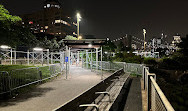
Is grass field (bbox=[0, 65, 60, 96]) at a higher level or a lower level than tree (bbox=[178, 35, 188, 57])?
lower

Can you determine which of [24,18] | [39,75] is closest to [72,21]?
[24,18]

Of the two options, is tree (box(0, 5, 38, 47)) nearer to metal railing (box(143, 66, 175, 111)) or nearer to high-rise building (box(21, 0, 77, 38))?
metal railing (box(143, 66, 175, 111))

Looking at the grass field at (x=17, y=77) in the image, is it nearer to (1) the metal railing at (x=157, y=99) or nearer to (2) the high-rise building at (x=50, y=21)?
(1) the metal railing at (x=157, y=99)

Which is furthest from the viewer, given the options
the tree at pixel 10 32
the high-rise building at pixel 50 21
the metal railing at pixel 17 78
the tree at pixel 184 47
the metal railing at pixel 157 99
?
the high-rise building at pixel 50 21

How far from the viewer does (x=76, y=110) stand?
353 centimetres

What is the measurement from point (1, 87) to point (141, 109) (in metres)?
5.56

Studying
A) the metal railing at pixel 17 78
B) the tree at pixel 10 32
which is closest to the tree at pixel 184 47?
the metal railing at pixel 17 78

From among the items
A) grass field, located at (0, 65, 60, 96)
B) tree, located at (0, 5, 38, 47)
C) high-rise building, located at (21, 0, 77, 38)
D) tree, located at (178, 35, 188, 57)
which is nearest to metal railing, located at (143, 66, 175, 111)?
grass field, located at (0, 65, 60, 96)

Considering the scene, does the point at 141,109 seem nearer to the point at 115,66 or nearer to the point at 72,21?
the point at 115,66

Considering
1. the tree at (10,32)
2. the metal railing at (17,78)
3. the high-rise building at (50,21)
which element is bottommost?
the metal railing at (17,78)

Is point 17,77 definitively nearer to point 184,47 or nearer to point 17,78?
point 17,78

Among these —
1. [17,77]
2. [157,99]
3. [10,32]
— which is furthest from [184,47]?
[157,99]

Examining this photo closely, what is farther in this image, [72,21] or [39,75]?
[72,21]

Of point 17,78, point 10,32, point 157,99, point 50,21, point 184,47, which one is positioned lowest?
point 17,78
